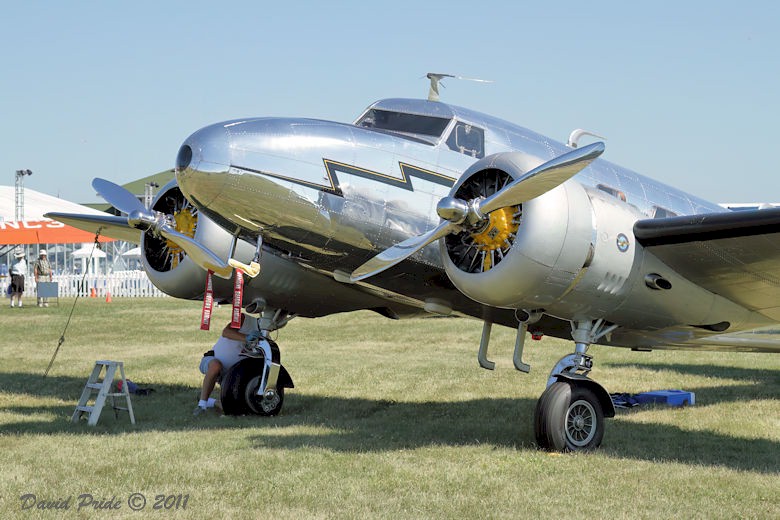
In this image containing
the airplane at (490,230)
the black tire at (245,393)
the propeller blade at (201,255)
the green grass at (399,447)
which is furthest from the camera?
the black tire at (245,393)

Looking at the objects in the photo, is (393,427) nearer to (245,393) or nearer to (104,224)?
(245,393)

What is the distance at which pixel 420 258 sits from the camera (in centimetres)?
920

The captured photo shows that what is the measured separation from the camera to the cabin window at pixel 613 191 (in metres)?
9.86

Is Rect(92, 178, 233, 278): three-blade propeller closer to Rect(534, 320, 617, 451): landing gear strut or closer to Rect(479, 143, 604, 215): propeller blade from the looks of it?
Rect(479, 143, 604, 215): propeller blade

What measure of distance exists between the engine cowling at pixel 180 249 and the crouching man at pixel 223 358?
595 millimetres

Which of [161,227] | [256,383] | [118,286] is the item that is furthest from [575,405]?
[118,286]

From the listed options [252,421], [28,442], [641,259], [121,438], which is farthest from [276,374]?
[641,259]

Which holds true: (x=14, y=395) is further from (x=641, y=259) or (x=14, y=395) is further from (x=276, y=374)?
(x=641, y=259)

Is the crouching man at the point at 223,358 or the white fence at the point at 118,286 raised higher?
the crouching man at the point at 223,358

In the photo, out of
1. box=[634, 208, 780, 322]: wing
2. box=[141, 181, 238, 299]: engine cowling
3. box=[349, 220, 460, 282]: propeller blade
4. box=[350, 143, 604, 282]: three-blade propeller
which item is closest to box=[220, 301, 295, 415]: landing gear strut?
box=[141, 181, 238, 299]: engine cowling

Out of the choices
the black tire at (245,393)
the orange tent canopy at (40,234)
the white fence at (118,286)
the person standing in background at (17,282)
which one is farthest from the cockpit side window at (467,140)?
the white fence at (118,286)

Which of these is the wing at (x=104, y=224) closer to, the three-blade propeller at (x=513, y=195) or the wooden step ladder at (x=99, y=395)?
the wooden step ladder at (x=99, y=395)

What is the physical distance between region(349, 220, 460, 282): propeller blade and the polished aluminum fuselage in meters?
0.18

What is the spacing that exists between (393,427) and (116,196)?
4.58 meters
